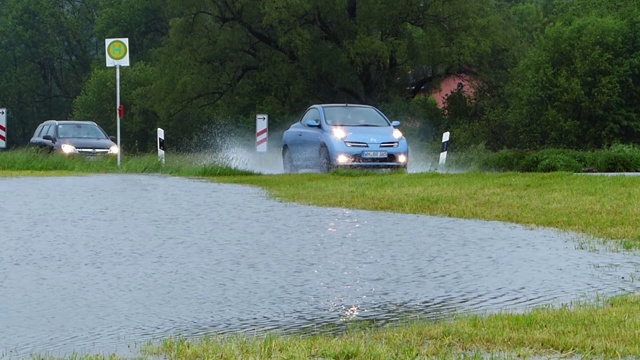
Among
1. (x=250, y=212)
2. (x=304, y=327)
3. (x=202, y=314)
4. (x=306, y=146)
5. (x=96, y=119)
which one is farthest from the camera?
(x=96, y=119)

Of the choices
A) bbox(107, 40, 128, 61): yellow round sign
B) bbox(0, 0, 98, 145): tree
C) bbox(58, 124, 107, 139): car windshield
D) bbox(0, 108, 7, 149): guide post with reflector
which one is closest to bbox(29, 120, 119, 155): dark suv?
bbox(58, 124, 107, 139): car windshield

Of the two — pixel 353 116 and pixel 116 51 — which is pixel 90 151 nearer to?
pixel 116 51

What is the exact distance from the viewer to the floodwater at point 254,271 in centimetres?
816

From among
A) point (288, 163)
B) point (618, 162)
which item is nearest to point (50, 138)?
point (288, 163)

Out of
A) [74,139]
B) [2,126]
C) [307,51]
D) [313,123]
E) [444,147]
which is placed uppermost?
[307,51]

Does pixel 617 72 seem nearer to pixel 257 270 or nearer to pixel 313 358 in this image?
pixel 257 270

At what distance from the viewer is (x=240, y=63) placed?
5688cm

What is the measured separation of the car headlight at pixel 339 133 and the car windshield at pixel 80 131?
11.9 m

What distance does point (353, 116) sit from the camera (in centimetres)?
2745

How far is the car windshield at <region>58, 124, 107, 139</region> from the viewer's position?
36062mm

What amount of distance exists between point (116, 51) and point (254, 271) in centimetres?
2089

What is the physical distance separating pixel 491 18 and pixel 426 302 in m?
45.9

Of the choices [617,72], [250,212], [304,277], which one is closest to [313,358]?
[304,277]

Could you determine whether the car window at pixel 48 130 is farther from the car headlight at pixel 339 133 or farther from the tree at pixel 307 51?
the tree at pixel 307 51
